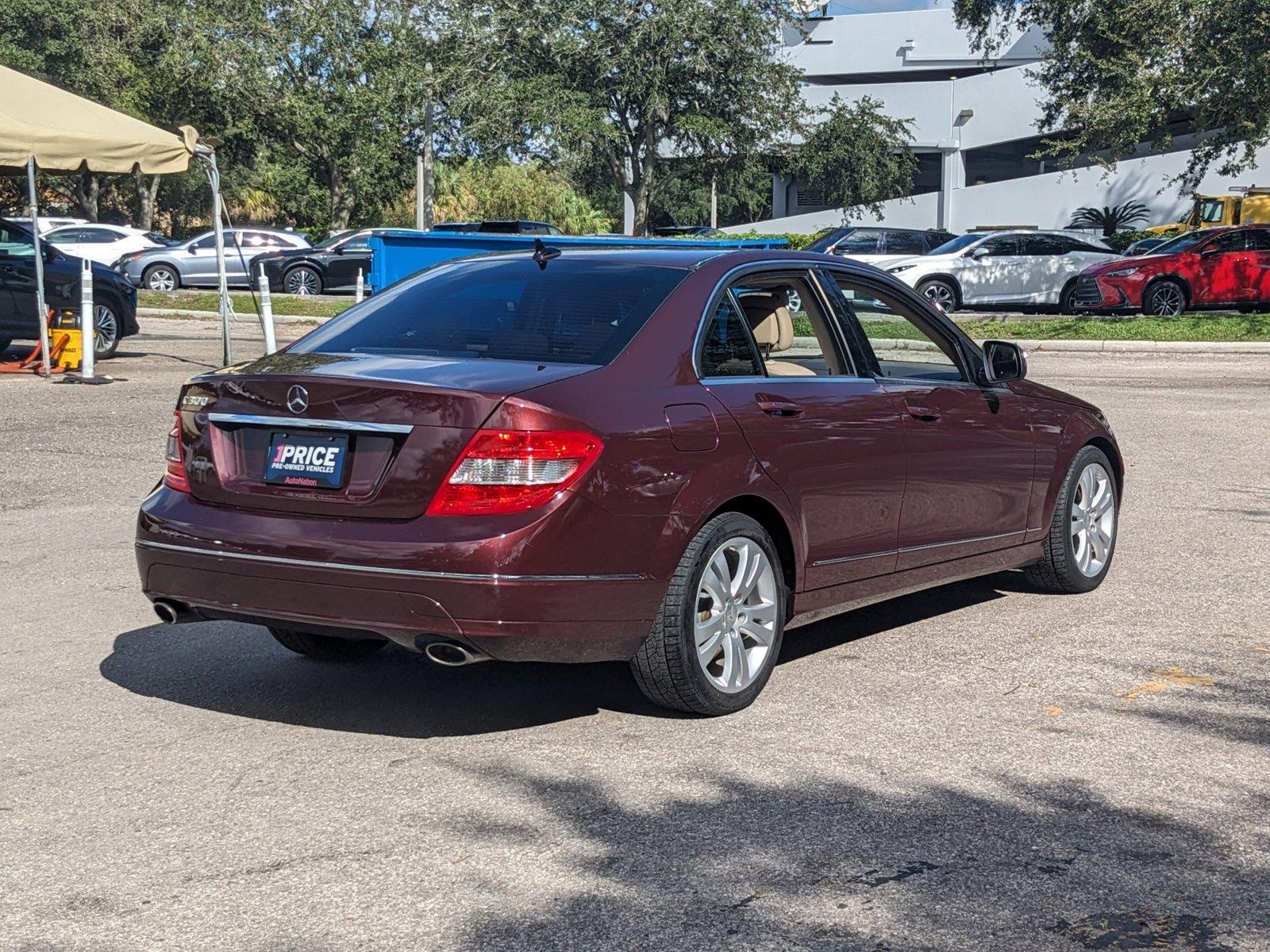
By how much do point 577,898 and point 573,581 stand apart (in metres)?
1.25

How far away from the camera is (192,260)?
36.6 metres

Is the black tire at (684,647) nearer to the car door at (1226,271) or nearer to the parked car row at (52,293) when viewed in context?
the parked car row at (52,293)

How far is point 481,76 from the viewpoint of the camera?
38.6m

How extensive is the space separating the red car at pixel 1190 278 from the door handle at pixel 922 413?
76.0 ft

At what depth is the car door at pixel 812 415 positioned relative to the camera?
5.59 meters

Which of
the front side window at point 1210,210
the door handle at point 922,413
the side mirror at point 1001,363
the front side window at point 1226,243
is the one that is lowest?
the door handle at point 922,413

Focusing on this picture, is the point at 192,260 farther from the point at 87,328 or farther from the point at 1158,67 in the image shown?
the point at 1158,67

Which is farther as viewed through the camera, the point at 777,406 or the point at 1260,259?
the point at 1260,259

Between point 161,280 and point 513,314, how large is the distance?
32995 mm

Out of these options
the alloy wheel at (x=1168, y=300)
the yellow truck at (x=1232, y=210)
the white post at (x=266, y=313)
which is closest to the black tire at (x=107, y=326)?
the white post at (x=266, y=313)

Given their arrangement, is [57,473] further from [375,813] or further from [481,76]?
[481,76]

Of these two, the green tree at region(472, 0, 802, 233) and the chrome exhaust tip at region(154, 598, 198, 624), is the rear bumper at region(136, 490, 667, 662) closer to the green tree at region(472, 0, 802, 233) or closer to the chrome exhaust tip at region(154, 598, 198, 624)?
the chrome exhaust tip at region(154, 598, 198, 624)

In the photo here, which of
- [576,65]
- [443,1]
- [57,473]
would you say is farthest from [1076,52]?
[57,473]

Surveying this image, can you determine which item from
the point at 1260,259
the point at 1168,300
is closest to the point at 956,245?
the point at 1168,300
